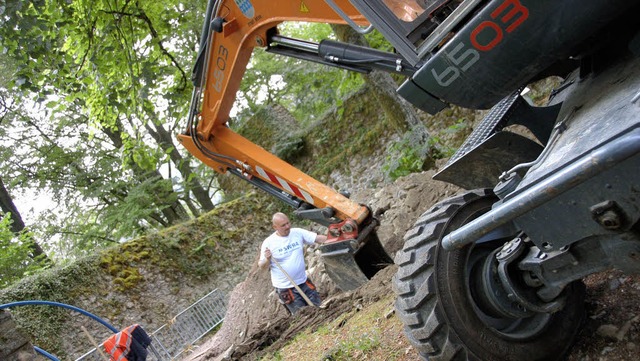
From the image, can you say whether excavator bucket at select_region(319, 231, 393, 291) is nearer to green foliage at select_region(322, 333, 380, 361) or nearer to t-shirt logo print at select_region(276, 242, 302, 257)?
t-shirt logo print at select_region(276, 242, 302, 257)

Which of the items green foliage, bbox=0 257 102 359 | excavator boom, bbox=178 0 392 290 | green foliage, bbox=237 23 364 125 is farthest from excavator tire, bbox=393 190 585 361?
green foliage, bbox=237 23 364 125

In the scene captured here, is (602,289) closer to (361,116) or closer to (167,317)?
(167,317)

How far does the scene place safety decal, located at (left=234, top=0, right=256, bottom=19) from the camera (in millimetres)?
4441

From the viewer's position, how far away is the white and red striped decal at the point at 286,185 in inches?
243

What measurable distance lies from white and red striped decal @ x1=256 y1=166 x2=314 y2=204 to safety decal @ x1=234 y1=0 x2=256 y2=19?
2061 millimetres

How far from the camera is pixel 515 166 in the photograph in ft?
8.04

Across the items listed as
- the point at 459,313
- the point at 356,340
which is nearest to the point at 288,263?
the point at 356,340

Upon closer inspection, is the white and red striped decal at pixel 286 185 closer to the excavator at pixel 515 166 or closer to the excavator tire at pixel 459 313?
the excavator at pixel 515 166

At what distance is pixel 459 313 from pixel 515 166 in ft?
2.62

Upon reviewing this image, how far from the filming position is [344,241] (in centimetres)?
604

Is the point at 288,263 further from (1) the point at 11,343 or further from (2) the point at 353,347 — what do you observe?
(1) the point at 11,343

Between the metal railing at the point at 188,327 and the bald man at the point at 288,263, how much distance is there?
413cm

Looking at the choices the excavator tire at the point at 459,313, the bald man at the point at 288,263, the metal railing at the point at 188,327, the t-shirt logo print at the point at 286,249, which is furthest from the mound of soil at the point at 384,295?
the metal railing at the point at 188,327

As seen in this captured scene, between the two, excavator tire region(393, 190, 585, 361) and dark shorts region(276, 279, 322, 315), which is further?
dark shorts region(276, 279, 322, 315)
